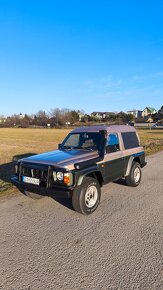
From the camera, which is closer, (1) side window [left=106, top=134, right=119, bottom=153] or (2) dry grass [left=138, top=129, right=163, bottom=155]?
(1) side window [left=106, top=134, right=119, bottom=153]

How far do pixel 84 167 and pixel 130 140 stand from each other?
2550 millimetres

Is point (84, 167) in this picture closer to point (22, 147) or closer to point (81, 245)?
point (81, 245)

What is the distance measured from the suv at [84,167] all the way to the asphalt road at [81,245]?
1.57ft

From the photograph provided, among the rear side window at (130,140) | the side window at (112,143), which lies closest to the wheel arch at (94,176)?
the side window at (112,143)

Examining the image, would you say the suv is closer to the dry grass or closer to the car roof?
the car roof

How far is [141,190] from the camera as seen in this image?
646 cm

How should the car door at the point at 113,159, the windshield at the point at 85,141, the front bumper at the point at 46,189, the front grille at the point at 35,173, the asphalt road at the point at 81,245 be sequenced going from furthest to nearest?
the windshield at the point at 85,141
the car door at the point at 113,159
the front grille at the point at 35,173
the front bumper at the point at 46,189
the asphalt road at the point at 81,245

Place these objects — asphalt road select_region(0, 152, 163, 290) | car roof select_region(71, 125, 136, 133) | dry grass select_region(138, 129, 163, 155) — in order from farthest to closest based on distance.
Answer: dry grass select_region(138, 129, 163, 155) → car roof select_region(71, 125, 136, 133) → asphalt road select_region(0, 152, 163, 290)

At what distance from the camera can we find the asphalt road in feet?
9.21

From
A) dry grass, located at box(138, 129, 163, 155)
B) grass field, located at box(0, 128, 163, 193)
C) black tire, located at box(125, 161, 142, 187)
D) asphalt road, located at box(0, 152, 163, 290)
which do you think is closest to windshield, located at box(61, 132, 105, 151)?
asphalt road, located at box(0, 152, 163, 290)

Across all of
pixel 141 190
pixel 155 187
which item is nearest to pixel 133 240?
pixel 141 190

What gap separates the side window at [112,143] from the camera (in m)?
5.78

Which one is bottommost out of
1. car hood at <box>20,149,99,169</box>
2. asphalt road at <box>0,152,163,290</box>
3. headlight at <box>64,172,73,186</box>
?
asphalt road at <box>0,152,163,290</box>

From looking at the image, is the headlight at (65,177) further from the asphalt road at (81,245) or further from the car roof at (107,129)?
the car roof at (107,129)
